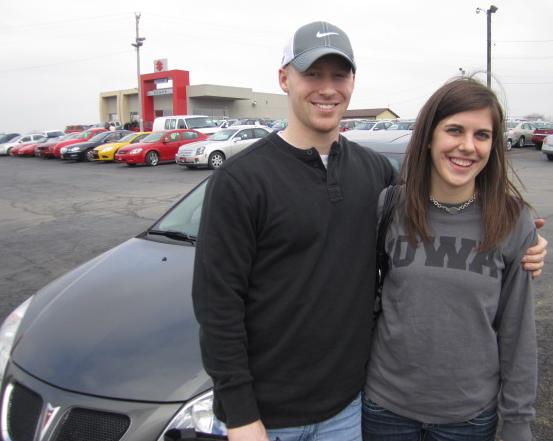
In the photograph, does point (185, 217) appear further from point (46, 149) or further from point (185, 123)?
point (46, 149)

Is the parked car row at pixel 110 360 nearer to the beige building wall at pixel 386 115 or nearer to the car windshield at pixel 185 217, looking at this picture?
the car windshield at pixel 185 217

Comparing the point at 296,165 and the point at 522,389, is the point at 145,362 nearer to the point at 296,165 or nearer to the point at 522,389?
the point at 296,165

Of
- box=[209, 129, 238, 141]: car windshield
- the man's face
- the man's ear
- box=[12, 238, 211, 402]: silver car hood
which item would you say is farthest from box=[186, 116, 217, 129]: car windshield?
the man's face

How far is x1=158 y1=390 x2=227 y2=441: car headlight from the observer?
70.8 inches

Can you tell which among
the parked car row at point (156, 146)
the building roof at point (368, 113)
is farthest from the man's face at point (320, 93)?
the building roof at point (368, 113)

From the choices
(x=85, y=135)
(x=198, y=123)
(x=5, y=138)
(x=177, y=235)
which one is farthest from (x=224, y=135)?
(x=5, y=138)

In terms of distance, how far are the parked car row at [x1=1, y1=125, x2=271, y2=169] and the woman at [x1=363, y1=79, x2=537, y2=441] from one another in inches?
494

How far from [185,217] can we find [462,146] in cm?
226

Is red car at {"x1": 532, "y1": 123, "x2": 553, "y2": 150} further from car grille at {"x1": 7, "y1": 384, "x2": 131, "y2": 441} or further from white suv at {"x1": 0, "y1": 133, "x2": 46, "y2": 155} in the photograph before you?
white suv at {"x1": 0, "y1": 133, "x2": 46, "y2": 155}

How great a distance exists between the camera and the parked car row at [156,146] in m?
17.0

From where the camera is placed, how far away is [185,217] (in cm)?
342

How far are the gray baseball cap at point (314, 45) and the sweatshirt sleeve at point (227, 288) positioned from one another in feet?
1.36

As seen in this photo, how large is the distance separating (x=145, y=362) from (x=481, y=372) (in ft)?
4.22

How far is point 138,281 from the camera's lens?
270 centimetres
